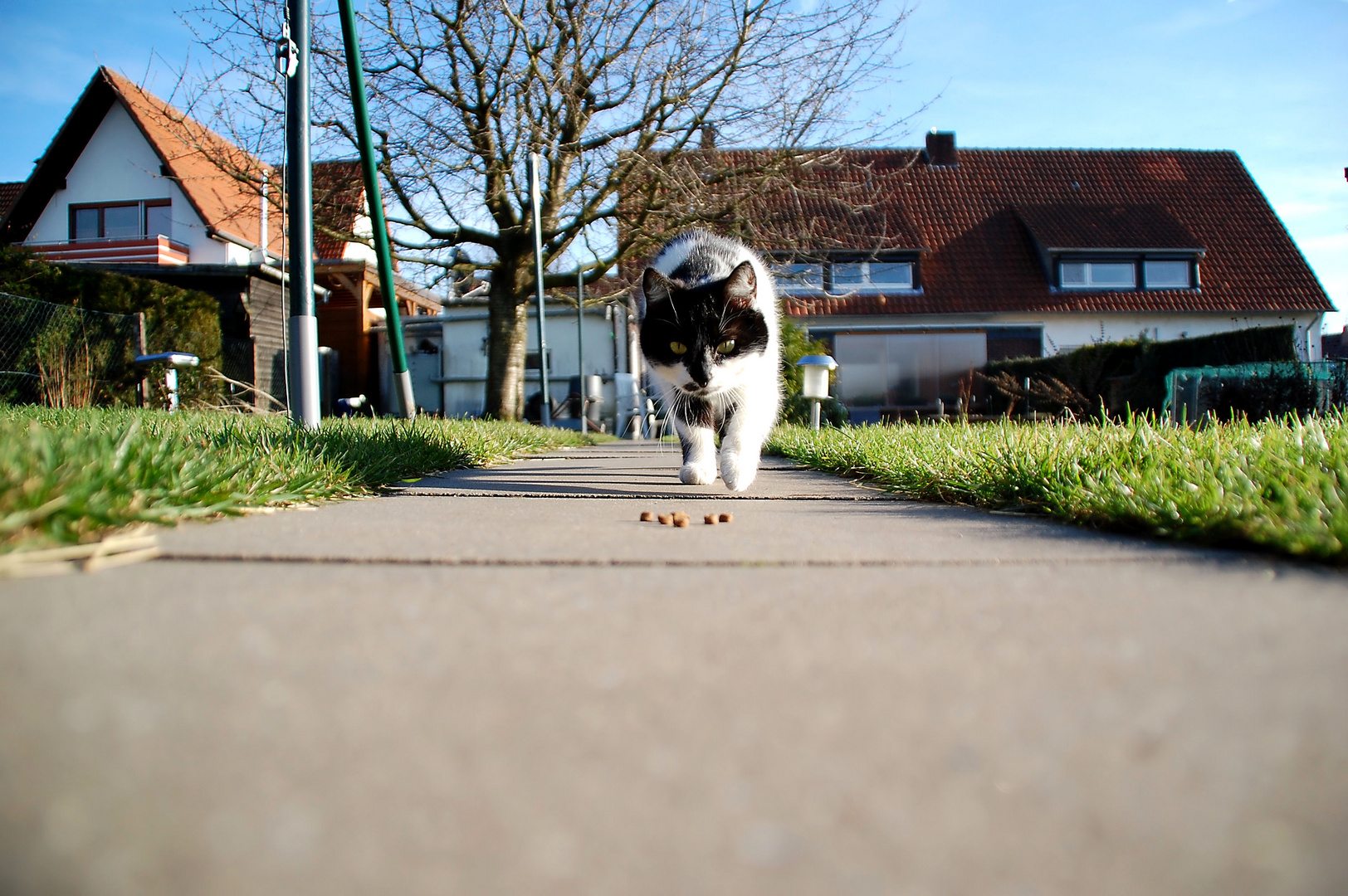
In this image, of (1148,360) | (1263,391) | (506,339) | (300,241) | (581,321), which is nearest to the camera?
(300,241)

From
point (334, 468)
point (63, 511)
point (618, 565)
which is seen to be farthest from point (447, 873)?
point (334, 468)

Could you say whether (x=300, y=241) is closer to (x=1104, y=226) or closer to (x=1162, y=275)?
(x=1104, y=226)

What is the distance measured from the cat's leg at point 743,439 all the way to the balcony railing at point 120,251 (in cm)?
1660

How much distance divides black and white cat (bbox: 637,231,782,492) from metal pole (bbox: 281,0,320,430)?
2.01 meters

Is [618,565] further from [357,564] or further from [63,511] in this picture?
[63,511]

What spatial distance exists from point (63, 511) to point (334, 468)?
1.46m

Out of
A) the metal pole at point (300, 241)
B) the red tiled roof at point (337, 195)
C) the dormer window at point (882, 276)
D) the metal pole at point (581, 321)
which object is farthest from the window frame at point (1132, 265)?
the metal pole at point (300, 241)

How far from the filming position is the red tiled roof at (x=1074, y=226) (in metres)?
18.3

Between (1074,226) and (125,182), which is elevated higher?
(125,182)

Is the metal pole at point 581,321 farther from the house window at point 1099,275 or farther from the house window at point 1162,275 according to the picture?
the house window at point 1162,275

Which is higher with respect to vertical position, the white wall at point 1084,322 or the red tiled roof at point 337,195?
the red tiled roof at point 337,195

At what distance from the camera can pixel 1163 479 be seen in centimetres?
234

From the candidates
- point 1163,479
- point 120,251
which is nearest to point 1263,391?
point 1163,479

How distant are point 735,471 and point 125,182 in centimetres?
1993
